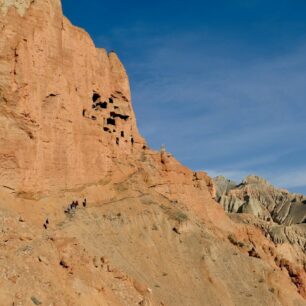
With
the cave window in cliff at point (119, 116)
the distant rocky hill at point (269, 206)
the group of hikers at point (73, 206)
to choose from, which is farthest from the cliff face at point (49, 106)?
the distant rocky hill at point (269, 206)

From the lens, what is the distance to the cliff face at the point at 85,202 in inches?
1260

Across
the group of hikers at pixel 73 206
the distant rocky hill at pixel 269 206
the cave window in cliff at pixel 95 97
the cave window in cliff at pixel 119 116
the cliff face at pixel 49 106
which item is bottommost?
the group of hikers at pixel 73 206

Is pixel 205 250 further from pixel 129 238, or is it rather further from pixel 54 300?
pixel 54 300

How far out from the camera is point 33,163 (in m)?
40.9

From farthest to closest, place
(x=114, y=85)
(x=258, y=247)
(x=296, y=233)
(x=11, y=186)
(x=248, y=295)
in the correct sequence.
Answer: (x=296, y=233)
(x=258, y=247)
(x=114, y=85)
(x=248, y=295)
(x=11, y=186)

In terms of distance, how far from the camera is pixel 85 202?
148 feet

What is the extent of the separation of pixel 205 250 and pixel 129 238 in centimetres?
739

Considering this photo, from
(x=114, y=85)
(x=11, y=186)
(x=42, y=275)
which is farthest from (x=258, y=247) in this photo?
(x=42, y=275)

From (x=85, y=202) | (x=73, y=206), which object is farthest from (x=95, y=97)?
(x=73, y=206)

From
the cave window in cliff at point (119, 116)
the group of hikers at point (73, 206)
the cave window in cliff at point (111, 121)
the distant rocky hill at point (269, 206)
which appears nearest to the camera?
the group of hikers at point (73, 206)

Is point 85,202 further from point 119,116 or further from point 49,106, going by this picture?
point 119,116

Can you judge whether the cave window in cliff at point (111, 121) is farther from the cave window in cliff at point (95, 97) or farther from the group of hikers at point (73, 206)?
the group of hikers at point (73, 206)

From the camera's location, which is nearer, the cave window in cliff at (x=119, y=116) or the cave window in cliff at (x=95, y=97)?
the cave window in cliff at (x=95, y=97)

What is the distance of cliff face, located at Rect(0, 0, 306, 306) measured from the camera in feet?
105
